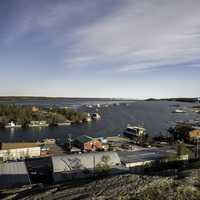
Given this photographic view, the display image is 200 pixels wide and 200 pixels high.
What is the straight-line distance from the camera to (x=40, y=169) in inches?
516

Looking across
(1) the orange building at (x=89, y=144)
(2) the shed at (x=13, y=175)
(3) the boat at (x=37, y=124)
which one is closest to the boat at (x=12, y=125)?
(3) the boat at (x=37, y=124)

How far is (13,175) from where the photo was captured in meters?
11.1

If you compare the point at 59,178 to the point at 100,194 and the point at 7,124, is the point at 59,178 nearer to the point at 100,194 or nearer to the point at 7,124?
the point at 100,194

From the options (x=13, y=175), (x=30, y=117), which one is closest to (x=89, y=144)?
(x=13, y=175)

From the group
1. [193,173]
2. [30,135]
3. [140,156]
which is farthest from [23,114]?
[193,173]

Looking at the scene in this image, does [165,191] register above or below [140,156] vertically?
above

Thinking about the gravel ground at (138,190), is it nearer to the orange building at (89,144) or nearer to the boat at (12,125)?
the orange building at (89,144)

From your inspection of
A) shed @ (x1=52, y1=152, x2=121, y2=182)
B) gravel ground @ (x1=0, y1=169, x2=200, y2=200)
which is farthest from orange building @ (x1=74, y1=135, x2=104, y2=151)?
gravel ground @ (x1=0, y1=169, x2=200, y2=200)

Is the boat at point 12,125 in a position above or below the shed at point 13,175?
below

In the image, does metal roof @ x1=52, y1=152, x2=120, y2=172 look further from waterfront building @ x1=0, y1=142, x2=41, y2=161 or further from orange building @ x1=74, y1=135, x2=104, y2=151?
orange building @ x1=74, y1=135, x2=104, y2=151

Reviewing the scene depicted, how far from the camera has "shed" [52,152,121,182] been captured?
11.6m

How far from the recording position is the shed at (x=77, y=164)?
1159 centimetres

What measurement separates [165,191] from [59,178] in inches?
344

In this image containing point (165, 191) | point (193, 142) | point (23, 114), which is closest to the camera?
point (165, 191)
